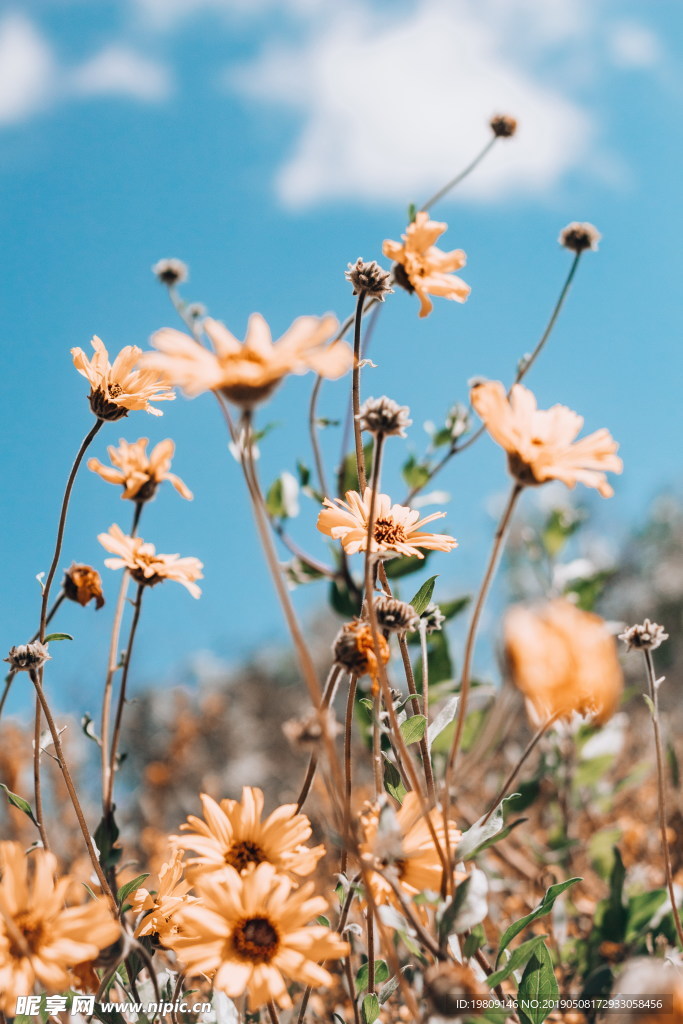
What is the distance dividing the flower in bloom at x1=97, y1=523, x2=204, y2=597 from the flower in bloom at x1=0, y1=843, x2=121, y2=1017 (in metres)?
0.32

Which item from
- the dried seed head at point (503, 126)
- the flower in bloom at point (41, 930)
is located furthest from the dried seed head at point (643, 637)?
the dried seed head at point (503, 126)

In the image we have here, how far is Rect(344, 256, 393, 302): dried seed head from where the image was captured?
2.99 ft

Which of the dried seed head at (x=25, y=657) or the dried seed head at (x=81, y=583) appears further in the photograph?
the dried seed head at (x=81, y=583)

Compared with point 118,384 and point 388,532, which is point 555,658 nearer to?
point 388,532

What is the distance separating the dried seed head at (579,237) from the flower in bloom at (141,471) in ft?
2.46

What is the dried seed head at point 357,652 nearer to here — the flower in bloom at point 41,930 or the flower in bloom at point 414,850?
the flower in bloom at point 414,850

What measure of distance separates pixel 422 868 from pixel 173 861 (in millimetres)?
261

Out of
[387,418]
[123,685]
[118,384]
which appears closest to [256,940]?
[123,685]

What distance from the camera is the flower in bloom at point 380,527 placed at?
2.62 ft

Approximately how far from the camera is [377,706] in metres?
0.69

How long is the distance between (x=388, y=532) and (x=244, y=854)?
345 millimetres

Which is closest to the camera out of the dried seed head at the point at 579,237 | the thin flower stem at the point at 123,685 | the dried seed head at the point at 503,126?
the thin flower stem at the point at 123,685

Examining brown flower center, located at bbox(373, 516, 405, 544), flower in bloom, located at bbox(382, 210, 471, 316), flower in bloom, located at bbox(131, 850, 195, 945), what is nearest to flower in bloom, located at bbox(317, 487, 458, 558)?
brown flower center, located at bbox(373, 516, 405, 544)

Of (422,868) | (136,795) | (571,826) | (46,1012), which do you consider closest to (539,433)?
(422,868)
